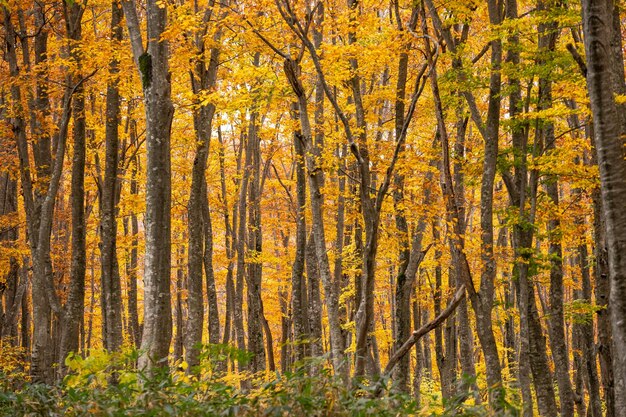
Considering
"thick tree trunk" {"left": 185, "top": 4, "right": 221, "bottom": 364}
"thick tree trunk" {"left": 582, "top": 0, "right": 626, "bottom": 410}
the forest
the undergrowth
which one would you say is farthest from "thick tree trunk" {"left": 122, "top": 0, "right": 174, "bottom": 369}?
"thick tree trunk" {"left": 582, "top": 0, "right": 626, "bottom": 410}

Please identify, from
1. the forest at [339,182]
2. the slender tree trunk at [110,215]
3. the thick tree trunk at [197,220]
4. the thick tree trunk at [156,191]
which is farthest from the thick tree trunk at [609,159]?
the slender tree trunk at [110,215]

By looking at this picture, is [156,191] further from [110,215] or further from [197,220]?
[197,220]

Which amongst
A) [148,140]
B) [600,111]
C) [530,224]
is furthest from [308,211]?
[600,111]

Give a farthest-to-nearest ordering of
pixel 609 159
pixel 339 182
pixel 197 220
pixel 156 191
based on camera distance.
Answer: pixel 339 182, pixel 197 220, pixel 156 191, pixel 609 159

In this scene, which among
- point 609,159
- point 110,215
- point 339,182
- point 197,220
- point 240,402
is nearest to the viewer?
point 240,402

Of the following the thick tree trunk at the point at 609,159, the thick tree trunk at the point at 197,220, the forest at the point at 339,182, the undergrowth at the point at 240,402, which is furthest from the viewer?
the thick tree trunk at the point at 197,220

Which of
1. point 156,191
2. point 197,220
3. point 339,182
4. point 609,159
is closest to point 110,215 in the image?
point 197,220

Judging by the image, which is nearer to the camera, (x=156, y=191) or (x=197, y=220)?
(x=156, y=191)

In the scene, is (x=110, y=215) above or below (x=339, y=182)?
below

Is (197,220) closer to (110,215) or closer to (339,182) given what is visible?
(110,215)

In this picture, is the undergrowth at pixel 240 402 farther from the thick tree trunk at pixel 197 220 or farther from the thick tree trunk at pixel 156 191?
the thick tree trunk at pixel 197 220

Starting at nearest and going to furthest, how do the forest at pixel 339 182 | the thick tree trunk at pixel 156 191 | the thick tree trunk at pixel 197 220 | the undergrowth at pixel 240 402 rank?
the undergrowth at pixel 240 402
the forest at pixel 339 182
the thick tree trunk at pixel 156 191
the thick tree trunk at pixel 197 220

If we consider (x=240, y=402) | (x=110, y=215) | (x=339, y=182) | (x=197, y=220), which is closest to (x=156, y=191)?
(x=110, y=215)

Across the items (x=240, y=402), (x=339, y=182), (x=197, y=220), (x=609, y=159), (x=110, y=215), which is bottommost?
(x=240, y=402)
